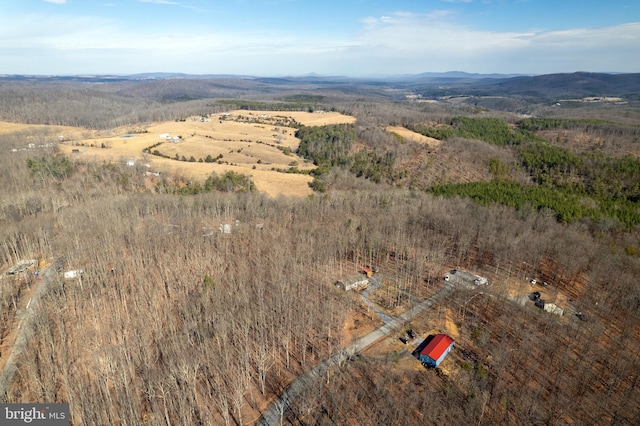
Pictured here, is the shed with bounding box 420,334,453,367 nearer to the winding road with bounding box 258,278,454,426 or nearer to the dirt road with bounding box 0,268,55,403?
the winding road with bounding box 258,278,454,426

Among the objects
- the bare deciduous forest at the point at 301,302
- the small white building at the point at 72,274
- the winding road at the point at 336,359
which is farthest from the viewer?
the small white building at the point at 72,274

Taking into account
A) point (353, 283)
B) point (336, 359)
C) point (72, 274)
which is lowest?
point (336, 359)

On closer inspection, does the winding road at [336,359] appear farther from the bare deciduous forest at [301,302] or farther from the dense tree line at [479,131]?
the dense tree line at [479,131]

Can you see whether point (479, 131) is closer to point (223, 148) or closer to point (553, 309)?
point (223, 148)

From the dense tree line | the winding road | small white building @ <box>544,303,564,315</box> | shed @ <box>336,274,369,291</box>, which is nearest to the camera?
the winding road

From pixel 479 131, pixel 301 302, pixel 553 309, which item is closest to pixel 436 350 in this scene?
pixel 301 302

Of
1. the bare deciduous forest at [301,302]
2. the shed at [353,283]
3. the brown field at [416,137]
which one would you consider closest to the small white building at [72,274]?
the bare deciduous forest at [301,302]

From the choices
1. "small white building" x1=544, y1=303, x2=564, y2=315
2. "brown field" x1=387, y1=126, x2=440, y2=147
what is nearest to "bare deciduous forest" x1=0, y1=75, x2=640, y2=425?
"small white building" x1=544, y1=303, x2=564, y2=315
